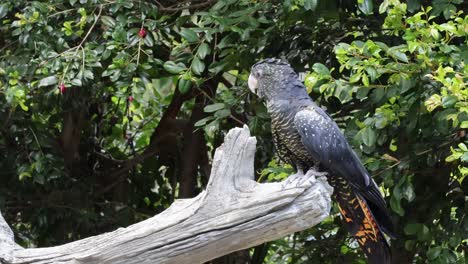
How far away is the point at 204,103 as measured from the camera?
4254 millimetres

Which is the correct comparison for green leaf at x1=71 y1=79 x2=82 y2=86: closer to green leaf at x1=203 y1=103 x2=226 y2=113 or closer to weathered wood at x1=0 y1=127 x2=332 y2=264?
green leaf at x1=203 y1=103 x2=226 y2=113

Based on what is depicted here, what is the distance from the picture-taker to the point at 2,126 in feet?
13.5

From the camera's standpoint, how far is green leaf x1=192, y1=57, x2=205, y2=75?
11.8ft

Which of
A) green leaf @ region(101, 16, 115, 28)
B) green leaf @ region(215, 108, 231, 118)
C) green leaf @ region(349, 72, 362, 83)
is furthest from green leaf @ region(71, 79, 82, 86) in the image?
green leaf @ region(349, 72, 362, 83)

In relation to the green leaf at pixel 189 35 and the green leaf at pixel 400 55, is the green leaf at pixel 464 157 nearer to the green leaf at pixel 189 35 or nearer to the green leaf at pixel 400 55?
the green leaf at pixel 400 55

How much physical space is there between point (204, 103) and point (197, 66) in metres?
0.67

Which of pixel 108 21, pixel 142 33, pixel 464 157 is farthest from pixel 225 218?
pixel 108 21

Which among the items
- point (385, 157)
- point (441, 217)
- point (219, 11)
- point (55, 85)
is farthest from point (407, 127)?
point (55, 85)

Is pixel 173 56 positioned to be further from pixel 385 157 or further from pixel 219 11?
pixel 385 157

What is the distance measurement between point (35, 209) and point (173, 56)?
1.12m

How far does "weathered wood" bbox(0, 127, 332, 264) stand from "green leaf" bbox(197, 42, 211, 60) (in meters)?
1.14

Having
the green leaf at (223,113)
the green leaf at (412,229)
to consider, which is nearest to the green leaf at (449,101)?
the green leaf at (412,229)

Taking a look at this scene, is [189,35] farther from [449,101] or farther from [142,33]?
[449,101]

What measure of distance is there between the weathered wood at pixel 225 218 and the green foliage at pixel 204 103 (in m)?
0.73
